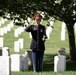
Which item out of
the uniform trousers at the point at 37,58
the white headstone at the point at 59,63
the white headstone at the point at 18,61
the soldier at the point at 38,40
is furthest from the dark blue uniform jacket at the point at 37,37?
the white headstone at the point at 18,61

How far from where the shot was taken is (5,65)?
9.48m

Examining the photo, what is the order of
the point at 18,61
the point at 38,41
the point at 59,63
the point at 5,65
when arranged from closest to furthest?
the point at 5,65, the point at 38,41, the point at 59,63, the point at 18,61

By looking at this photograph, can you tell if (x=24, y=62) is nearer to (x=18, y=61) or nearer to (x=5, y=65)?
(x=18, y=61)

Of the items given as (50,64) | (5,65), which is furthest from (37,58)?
(50,64)

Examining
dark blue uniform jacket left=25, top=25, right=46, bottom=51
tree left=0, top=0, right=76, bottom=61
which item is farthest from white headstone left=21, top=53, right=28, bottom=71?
tree left=0, top=0, right=76, bottom=61

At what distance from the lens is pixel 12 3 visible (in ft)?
44.0

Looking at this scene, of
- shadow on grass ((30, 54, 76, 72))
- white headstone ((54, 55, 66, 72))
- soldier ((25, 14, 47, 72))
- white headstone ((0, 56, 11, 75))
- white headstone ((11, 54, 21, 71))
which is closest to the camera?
white headstone ((0, 56, 11, 75))

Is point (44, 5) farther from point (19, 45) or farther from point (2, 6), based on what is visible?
point (19, 45)

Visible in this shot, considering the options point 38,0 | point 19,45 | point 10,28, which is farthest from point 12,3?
point 10,28

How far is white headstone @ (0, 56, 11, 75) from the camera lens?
370 inches

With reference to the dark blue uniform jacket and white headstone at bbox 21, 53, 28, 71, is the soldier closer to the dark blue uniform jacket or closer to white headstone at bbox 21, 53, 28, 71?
the dark blue uniform jacket

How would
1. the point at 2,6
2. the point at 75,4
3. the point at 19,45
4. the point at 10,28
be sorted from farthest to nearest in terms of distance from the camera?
the point at 10,28
the point at 19,45
the point at 75,4
the point at 2,6

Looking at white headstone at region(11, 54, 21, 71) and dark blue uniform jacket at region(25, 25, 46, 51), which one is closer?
dark blue uniform jacket at region(25, 25, 46, 51)

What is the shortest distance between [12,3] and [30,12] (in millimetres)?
1378
